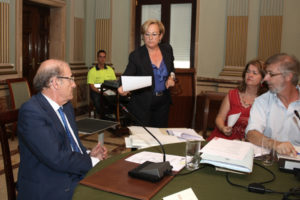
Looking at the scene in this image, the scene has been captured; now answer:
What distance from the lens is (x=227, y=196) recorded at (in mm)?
1253

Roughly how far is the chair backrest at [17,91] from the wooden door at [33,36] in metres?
1.47

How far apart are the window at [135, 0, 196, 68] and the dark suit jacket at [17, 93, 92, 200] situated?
17.6 ft

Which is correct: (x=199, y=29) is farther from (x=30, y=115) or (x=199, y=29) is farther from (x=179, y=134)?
(x=30, y=115)

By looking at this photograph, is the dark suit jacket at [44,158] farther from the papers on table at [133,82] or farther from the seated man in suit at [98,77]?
the seated man in suit at [98,77]

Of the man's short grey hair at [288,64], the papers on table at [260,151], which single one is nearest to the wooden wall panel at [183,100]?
the man's short grey hair at [288,64]

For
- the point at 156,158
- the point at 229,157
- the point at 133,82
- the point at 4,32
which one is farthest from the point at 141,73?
the point at 4,32

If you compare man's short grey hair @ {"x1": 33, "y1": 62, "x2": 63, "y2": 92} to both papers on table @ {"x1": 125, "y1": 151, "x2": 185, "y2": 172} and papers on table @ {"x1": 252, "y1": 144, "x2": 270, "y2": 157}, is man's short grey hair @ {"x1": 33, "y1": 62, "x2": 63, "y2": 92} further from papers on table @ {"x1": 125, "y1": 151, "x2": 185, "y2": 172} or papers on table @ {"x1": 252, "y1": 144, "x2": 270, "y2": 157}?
papers on table @ {"x1": 252, "y1": 144, "x2": 270, "y2": 157}

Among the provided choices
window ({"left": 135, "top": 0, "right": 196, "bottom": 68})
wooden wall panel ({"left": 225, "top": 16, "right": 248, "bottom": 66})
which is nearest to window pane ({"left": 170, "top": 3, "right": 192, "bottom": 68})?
window ({"left": 135, "top": 0, "right": 196, "bottom": 68})

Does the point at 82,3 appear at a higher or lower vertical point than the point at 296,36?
higher

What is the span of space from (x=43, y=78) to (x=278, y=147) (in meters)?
1.48

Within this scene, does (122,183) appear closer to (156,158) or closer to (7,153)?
(156,158)

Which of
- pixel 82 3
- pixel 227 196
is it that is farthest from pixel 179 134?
pixel 82 3

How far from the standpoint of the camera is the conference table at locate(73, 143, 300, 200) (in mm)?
1251

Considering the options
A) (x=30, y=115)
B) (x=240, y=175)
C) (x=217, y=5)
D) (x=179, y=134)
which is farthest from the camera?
(x=217, y=5)
